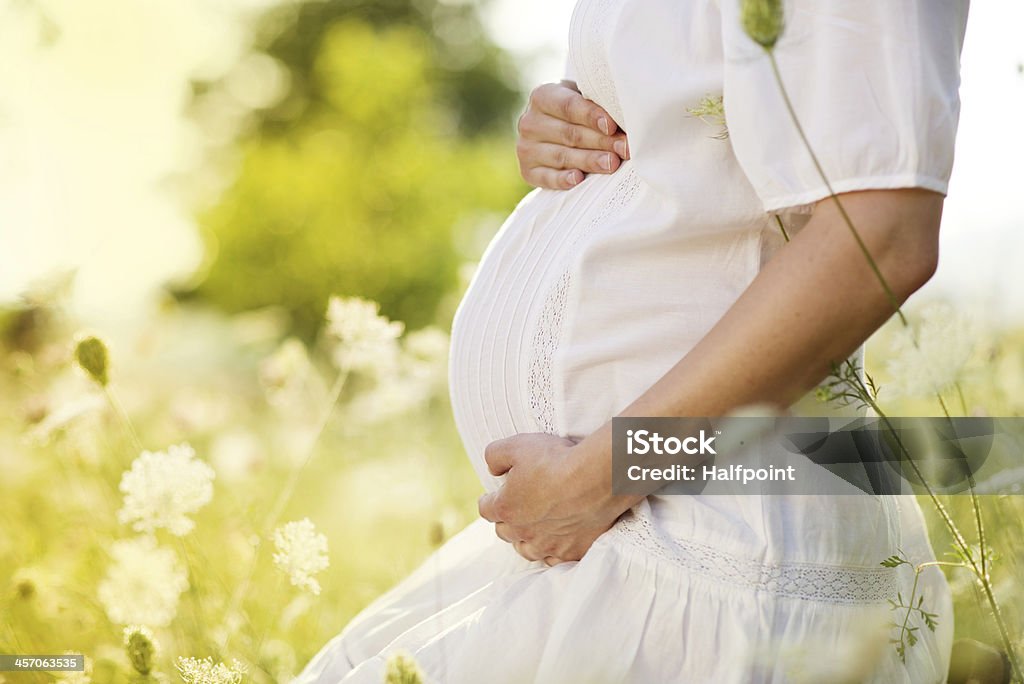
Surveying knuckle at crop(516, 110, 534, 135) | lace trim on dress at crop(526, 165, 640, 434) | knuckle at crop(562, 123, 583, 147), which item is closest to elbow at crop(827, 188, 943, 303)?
lace trim on dress at crop(526, 165, 640, 434)

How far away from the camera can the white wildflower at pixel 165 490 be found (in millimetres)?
985

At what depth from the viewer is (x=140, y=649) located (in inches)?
33.0

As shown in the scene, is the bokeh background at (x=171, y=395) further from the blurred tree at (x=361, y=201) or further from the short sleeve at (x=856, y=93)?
the blurred tree at (x=361, y=201)

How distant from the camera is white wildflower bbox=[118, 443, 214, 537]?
38.8 inches

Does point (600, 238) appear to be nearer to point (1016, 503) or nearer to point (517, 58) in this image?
point (1016, 503)

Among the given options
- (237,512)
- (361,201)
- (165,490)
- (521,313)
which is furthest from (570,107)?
(361,201)

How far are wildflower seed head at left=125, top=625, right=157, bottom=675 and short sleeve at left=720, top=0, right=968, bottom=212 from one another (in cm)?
69

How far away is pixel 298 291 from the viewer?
24.2ft

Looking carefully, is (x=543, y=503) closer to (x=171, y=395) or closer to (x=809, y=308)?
(x=809, y=308)

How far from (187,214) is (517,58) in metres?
5.10

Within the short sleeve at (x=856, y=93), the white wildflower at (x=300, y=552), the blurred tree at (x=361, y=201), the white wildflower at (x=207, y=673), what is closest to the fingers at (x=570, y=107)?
the short sleeve at (x=856, y=93)

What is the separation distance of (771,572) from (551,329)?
27 cm

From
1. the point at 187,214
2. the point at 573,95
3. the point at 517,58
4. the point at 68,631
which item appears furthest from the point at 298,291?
the point at 573,95

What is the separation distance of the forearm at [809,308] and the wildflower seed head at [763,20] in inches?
5.3
